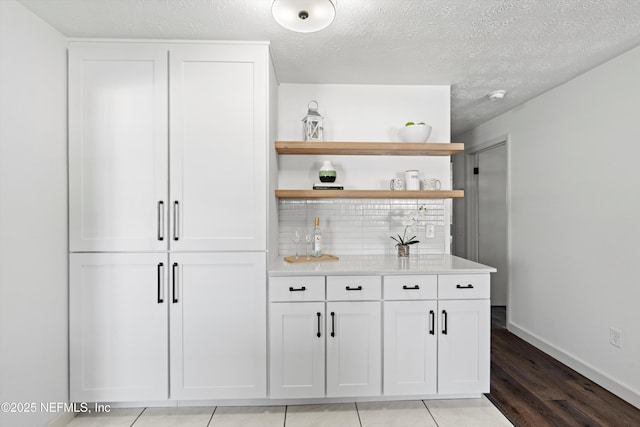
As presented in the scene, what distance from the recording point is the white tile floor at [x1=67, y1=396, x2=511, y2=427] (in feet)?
6.42

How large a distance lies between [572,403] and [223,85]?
3.12m

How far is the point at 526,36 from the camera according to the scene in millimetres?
1981

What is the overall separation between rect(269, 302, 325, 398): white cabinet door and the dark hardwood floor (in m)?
1.25

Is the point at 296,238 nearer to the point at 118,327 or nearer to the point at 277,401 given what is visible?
the point at 277,401

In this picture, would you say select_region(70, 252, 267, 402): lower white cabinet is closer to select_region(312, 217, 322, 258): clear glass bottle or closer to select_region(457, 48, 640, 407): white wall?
select_region(312, 217, 322, 258): clear glass bottle

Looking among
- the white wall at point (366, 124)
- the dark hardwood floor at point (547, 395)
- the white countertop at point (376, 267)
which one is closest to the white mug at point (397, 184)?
the white wall at point (366, 124)

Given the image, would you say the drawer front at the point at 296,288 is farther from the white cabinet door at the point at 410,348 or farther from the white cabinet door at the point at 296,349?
the white cabinet door at the point at 410,348

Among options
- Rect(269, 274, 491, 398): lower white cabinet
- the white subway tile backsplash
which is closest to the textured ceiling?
the white subway tile backsplash

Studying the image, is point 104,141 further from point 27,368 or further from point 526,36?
point 526,36

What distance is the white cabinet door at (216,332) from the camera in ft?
6.70

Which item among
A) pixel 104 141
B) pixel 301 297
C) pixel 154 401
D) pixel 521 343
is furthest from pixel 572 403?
pixel 104 141

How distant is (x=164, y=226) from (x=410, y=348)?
1.76m

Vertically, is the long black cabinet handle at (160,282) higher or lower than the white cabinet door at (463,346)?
higher

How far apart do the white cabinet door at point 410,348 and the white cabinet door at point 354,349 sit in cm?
7
